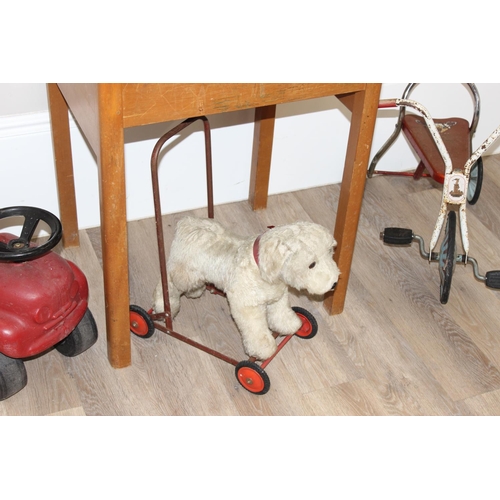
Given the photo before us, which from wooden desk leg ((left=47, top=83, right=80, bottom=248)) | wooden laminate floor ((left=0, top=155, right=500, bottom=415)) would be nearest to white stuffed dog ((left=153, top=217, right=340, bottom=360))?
wooden laminate floor ((left=0, top=155, right=500, bottom=415))

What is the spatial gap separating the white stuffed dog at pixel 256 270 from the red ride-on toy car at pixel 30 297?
9.7 inches

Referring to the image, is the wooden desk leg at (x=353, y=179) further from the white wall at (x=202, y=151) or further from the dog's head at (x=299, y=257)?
the white wall at (x=202, y=151)

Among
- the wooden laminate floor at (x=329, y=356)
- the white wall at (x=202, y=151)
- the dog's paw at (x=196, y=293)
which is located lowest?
the wooden laminate floor at (x=329, y=356)

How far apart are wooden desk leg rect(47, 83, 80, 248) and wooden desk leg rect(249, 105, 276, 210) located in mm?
506

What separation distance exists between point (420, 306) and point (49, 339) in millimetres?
921

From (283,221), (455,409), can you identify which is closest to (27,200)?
(283,221)

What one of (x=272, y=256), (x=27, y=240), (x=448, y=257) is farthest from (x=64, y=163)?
(x=448, y=257)

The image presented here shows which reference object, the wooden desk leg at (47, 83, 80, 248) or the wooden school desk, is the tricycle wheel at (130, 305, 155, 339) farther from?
the wooden desk leg at (47, 83, 80, 248)

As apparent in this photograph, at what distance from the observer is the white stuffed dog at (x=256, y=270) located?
1.53 m

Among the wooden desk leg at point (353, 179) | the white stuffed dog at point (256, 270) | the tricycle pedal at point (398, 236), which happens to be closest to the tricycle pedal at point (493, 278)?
the tricycle pedal at point (398, 236)

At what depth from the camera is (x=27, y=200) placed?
6.43ft

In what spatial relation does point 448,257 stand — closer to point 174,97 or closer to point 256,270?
point 256,270

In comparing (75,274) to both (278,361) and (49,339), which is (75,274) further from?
(278,361)

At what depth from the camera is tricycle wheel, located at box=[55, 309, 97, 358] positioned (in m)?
1.71
